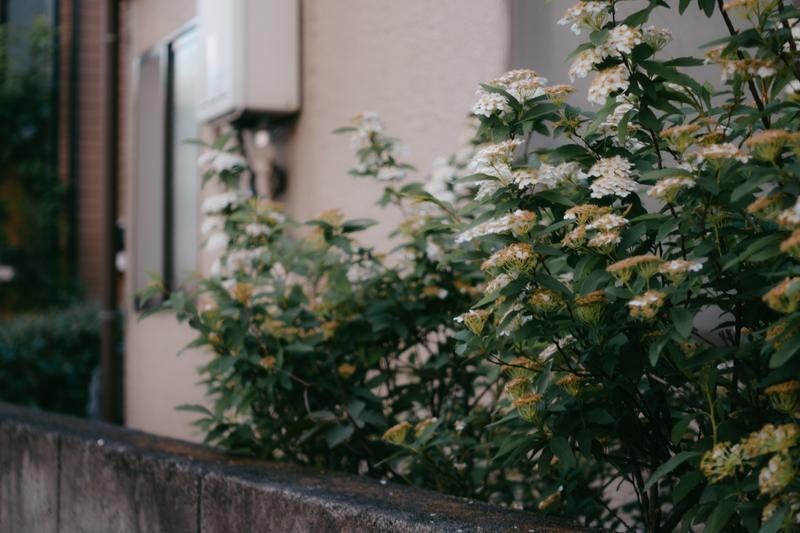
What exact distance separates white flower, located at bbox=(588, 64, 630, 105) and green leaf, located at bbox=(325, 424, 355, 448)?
1.49 m

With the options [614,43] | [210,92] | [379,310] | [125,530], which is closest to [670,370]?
[614,43]

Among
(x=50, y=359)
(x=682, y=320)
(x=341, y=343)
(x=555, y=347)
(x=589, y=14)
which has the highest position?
(x=589, y=14)

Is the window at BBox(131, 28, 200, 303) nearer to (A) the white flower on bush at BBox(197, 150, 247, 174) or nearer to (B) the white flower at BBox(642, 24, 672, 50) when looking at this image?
(A) the white flower on bush at BBox(197, 150, 247, 174)

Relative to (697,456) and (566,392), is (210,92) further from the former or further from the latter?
(697,456)

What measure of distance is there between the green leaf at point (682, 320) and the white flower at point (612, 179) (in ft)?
0.92

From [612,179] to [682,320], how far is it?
0.34 metres

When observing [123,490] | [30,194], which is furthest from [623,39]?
[30,194]

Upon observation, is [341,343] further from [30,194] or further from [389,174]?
[30,194]

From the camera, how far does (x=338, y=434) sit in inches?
128

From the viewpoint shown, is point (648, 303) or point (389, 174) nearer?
point (648, 303)

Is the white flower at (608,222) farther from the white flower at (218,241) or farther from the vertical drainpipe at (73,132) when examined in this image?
the vertical drainpipe at (73,132)

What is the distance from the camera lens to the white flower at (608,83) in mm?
2121

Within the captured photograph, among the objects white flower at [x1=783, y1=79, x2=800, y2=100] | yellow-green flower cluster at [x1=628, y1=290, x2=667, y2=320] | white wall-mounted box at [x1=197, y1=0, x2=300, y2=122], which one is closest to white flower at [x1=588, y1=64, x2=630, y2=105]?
white flower at [x1=783, y1=79, x2=800, y2=100]

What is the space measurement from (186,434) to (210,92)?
7.24ft
